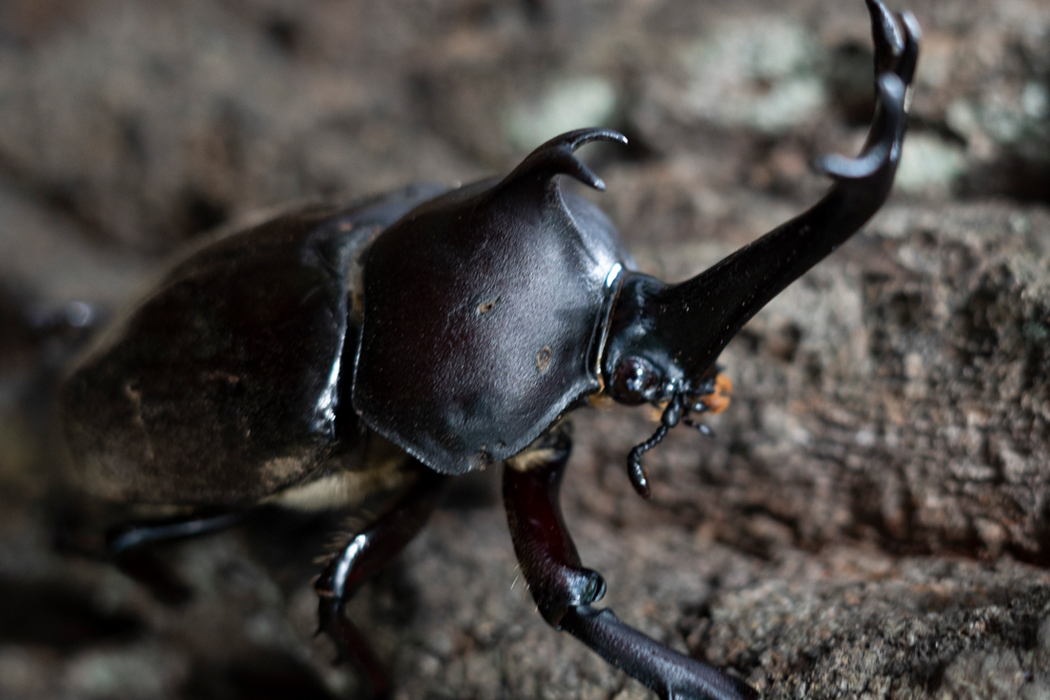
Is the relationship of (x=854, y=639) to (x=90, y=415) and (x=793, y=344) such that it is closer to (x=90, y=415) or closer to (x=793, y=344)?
→ (x=793, y=344)

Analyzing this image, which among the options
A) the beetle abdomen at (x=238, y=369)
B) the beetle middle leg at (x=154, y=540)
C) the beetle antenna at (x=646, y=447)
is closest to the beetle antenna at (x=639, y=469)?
the beetle antenna at (x=646, y=447)

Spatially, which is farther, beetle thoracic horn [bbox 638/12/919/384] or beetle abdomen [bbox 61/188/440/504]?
beetle abdomen [bbox 61/188/440/504]

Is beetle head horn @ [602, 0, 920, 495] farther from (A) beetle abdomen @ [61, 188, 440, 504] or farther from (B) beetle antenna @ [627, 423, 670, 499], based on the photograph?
(A) beetle abdomen @ [61, 188, 440, 504]

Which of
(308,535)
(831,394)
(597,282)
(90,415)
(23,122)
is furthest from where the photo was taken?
(23,122)

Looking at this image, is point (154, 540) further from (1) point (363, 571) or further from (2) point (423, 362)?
(2) point (423, 362)

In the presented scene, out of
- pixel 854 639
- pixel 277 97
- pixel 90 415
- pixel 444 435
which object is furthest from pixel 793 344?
pixel 277 97

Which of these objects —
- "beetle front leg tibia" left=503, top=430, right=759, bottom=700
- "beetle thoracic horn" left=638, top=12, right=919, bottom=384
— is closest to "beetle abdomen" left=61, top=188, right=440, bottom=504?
"beetle front leg tibia" left=503, top=430, right=759, bottom=700
